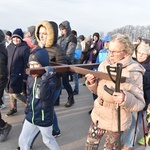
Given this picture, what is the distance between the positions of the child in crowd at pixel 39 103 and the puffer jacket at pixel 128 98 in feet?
1.64

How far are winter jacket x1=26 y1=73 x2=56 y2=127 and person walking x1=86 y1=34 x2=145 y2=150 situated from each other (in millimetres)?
500

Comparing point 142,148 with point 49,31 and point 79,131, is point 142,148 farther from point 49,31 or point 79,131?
point 49,31

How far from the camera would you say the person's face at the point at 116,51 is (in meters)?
2.14

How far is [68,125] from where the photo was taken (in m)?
4.33

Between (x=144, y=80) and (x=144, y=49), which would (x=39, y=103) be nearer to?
(x=144, y=80)

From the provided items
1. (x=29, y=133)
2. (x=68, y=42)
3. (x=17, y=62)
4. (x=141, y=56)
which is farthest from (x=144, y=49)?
(x=68, y=42)

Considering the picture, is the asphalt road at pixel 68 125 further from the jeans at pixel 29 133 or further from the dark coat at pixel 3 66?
the dark coat at pixel 3 66

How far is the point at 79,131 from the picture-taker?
13.5 ft

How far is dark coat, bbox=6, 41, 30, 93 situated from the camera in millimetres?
4129

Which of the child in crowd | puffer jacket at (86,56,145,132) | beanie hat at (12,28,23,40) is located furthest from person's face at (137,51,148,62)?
beanie hat at (12,28,23,40)

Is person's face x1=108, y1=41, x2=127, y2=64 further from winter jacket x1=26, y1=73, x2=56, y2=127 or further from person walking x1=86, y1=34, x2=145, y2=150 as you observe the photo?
winter jacket x1=26, y1=73, x2=56, y2=127

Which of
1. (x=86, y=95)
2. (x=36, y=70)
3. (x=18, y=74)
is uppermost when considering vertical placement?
(x=36, y=70)

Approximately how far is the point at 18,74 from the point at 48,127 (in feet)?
5.85

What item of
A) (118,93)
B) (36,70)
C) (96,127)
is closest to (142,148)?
(96,127)
